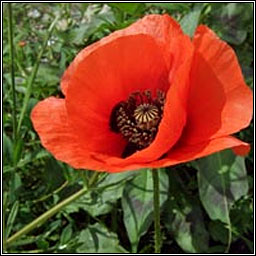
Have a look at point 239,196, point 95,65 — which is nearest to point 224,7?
point 239,196

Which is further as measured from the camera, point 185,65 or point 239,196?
point 239,196

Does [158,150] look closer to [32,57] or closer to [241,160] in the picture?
[241,160]

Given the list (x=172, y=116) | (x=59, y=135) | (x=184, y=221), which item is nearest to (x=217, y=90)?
(x=172, y=116)

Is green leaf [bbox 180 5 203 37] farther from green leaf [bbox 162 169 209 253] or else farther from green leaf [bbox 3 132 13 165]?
green leaf [bbox 3 132 13 165]

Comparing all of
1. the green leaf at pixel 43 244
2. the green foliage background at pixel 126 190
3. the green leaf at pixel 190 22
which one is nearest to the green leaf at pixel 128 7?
the green foliage background at pixel 126 190

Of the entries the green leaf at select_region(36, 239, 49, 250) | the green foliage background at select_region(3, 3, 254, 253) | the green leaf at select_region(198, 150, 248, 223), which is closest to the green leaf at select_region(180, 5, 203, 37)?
the green foliage background at select_region(3, 3, 254, 253)

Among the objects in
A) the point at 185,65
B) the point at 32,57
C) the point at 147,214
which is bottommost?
the point at 147,214
